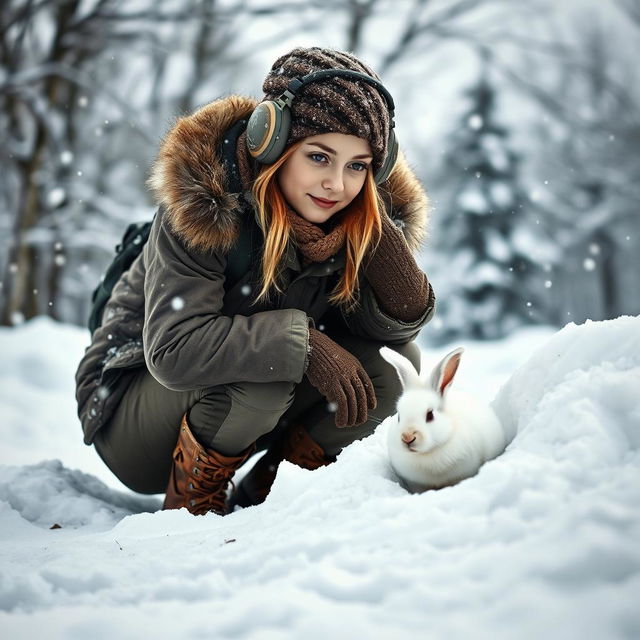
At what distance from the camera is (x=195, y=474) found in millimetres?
2404

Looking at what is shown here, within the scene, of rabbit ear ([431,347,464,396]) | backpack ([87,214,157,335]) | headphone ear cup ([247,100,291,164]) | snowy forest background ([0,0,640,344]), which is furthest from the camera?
snowy forest background ([0,0,640,344])

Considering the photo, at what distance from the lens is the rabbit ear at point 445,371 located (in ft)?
5.94

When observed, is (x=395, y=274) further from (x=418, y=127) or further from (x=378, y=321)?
(x=418, y=127)

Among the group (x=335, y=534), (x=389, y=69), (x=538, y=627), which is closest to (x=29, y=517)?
(x=335, y=534)

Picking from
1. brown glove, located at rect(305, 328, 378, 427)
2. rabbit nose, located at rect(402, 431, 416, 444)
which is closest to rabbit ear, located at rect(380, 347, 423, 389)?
rabbit nose, located at rect(402, 431, 416, 444)

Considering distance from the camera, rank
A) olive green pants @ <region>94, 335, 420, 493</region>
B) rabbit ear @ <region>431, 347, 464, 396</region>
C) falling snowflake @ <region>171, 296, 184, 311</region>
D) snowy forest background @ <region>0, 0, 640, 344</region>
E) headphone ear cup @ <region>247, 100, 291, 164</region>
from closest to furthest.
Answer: rabbit ear @ <region>431, 347, 464, 396</region> → headphone ear cup @ <region>247, 100, 291, 164</region> → falling snowflake @ <region>171, 296, 184, 311</region> → olive green pants @ <region>94, 335, 420, 493</region> → snowy forest background @ <region>0, 0, 640, 344</region>

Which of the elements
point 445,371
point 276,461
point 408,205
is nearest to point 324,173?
point 408,205

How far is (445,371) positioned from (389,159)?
0.84 meters

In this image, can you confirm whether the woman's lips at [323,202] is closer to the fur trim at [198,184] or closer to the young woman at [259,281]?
the young woman at [259,281]

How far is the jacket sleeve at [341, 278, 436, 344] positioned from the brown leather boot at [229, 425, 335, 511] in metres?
0.48

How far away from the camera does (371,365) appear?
2709 millimetres

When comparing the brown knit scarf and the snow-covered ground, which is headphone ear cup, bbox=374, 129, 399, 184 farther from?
the snow-covered ground

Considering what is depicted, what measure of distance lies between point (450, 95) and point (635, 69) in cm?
834

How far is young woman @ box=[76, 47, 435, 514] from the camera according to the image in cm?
219
